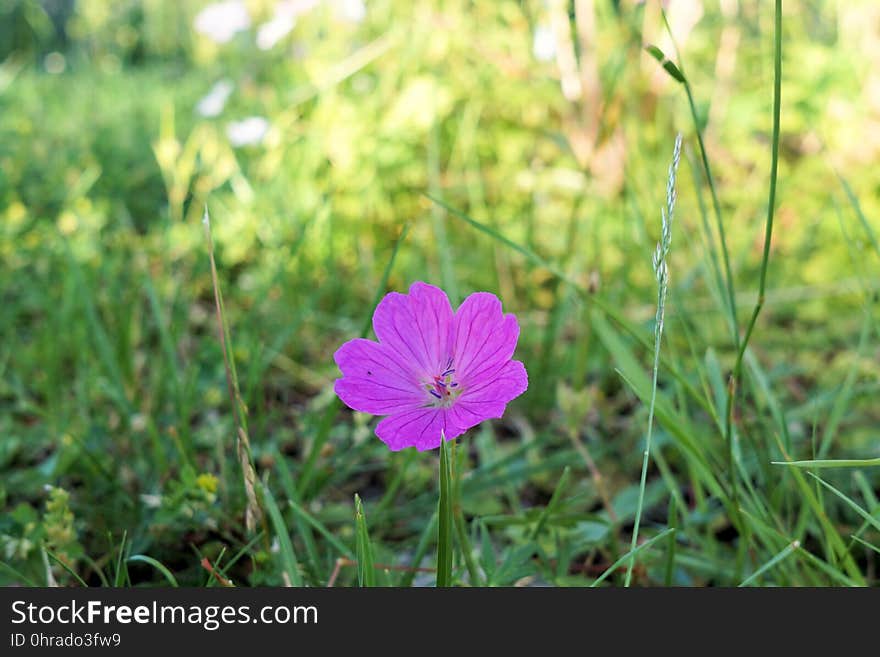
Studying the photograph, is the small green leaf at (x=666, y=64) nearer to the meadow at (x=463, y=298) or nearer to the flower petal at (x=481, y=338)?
the meadow at (x=463, y=298)

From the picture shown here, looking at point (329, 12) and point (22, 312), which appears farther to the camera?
point (329, 12)

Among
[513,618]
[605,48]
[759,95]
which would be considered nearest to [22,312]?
[513,618]

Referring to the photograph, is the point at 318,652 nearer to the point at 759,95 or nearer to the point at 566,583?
the point at 566,583

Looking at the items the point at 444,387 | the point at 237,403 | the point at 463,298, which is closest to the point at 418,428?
the point at 444,387

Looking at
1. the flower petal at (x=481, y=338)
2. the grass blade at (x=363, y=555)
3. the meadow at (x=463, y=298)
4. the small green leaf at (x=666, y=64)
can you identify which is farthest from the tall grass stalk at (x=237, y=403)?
the small green leaf at (x=666, y=64)

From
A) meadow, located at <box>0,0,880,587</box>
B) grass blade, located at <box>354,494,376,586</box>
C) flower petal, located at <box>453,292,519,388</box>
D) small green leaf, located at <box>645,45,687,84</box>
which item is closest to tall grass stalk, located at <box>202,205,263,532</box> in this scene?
meadow, located at <box>0,0,880,587</box>

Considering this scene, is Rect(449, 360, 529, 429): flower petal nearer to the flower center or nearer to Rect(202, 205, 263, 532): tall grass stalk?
the flower center

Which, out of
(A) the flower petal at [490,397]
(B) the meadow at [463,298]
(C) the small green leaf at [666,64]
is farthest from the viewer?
(B) the meadow at [463,298]
